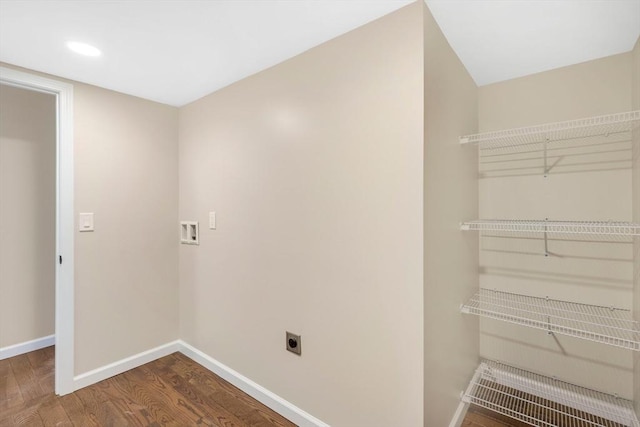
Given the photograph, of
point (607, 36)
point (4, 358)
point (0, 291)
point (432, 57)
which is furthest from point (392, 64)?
point (4, 358)

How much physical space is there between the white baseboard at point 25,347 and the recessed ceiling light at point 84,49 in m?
2.46

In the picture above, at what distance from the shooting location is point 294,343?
1761mm

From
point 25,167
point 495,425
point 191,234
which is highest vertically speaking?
point 25,167

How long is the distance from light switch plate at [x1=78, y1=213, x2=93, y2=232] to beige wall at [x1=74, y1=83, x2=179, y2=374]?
0.04 metres

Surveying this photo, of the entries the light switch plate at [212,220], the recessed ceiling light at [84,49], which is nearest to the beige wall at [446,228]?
the light switch plate at [212,220]

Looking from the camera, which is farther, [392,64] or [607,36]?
[607,36]

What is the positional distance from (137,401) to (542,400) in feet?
8.30

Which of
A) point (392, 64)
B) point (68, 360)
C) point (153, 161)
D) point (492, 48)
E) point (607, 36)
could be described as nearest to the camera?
point (392, 64)

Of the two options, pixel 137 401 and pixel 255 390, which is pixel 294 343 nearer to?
pixel 255 390

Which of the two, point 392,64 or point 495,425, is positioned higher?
point 392,64

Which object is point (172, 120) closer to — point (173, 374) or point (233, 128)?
point (233, 128)

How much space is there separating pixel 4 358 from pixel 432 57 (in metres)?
3.75

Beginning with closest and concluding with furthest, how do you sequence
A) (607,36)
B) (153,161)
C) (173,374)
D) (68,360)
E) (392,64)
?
(392,64) < (607,36) < (68,360) < (173,374) < (153,161)

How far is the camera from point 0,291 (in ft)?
8.16
